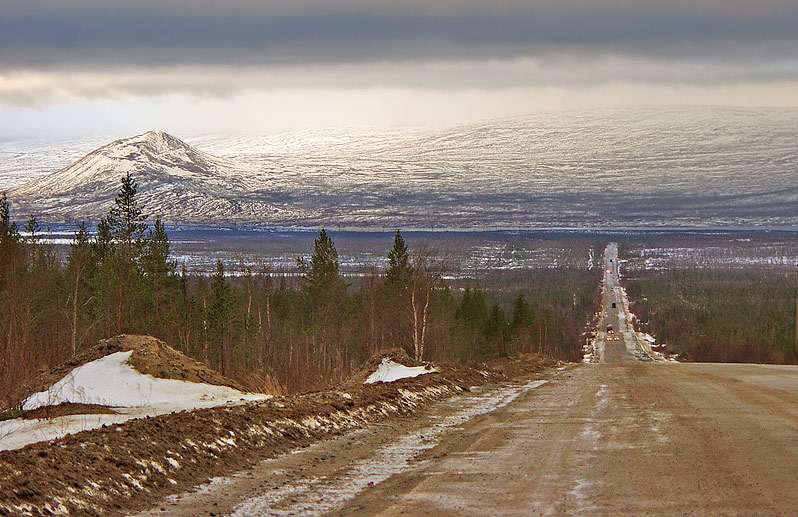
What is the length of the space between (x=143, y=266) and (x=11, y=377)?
4691cm

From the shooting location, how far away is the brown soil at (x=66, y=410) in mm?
15430

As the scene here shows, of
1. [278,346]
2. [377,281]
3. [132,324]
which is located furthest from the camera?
[377,281]

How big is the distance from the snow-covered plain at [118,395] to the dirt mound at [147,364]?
198 millimetres

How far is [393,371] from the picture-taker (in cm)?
2566

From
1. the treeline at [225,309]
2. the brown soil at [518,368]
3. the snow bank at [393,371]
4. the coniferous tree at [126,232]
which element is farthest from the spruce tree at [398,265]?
the snow bank at [393,371]

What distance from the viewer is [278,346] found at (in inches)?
3150

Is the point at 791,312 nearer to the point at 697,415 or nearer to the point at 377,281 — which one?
the point at 377,281

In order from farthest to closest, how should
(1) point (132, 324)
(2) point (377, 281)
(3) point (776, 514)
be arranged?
(2) point (377, 281) → (1) point (132, 324) → (3) point (776, 514)

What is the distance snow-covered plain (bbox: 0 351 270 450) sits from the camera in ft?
47.9

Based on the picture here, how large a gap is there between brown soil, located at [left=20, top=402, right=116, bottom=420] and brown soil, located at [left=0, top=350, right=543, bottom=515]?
2.44 m

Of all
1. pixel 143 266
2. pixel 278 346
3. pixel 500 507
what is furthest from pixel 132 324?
pixel 500 507

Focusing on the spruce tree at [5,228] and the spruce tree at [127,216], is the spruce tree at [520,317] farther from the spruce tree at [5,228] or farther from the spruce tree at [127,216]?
the spruce tree at [5,228]

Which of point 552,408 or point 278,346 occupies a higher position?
point 552,408

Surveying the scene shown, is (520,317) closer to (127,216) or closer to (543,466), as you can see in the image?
(127,216)
